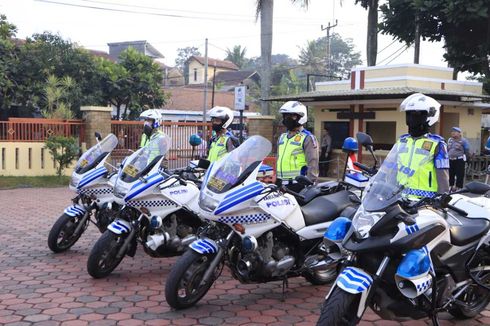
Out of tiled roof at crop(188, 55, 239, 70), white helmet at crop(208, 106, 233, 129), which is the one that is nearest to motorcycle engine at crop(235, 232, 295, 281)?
white helmet at crop(208, 106, 233, 129)

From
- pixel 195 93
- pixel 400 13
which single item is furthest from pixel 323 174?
pixel 195 93

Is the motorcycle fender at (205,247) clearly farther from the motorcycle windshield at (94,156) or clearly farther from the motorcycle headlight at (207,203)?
the motorcycle windshield at (94,156)

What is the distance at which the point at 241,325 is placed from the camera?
4328 millimetres

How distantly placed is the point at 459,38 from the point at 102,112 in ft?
40.1

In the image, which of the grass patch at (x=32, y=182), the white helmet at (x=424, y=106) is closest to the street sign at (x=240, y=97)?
the grass patch at (x=32, y=182)

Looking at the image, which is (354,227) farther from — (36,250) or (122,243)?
(36,250)

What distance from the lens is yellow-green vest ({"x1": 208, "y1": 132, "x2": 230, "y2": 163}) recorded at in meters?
6.76

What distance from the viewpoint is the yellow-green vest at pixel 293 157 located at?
6.06m

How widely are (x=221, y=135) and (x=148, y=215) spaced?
1.89 meters

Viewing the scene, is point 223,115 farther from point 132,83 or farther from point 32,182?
point 132,83

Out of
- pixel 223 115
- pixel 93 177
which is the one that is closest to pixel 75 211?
pixel 93 177

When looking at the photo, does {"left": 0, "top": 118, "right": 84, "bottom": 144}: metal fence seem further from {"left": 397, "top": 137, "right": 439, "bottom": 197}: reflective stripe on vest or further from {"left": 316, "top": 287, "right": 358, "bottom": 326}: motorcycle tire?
{"left": 316, "top": 287, "right": 358, "bottom": 326}: motorcycle tire

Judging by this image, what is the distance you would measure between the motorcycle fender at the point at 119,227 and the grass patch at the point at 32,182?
9.50 meters

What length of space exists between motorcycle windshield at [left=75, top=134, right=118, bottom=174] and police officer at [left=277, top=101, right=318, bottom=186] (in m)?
2.11
